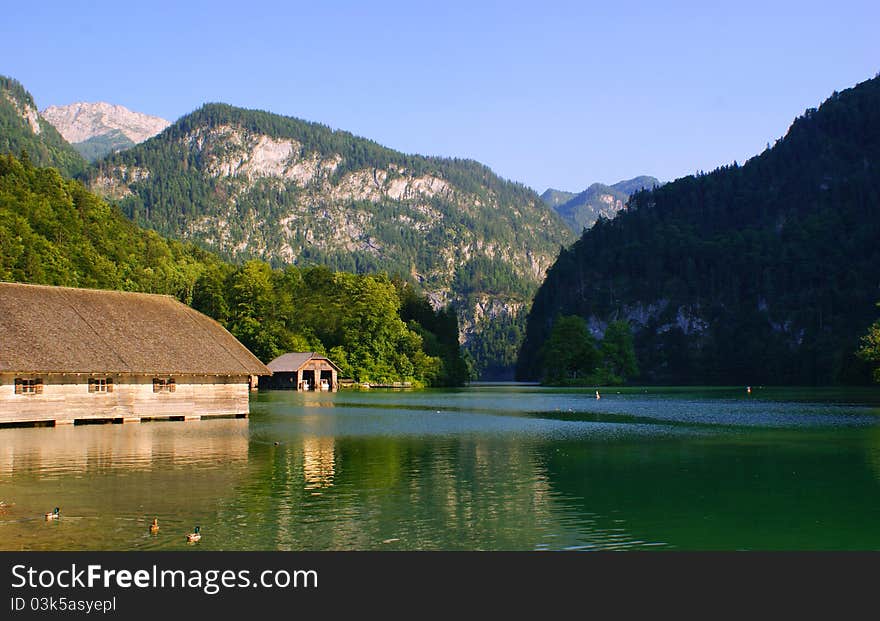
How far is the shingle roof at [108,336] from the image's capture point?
4581cm

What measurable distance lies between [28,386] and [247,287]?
74423 mm

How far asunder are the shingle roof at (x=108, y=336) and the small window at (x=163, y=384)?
1395mm

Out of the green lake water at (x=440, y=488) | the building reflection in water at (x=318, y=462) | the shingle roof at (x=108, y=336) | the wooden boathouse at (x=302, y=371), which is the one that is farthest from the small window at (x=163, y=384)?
A: the wooden boathouse at (x=302, y=371)

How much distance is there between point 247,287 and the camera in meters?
120

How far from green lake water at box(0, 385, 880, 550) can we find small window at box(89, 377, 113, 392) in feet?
8.44

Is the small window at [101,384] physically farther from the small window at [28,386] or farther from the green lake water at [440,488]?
the small window at [28,386]

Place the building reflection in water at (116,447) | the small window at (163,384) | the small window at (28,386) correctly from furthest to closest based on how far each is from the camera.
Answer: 1. the small window at (163,384)
2. the small window at (28,386)
3. the building reflection in water at (116,447)

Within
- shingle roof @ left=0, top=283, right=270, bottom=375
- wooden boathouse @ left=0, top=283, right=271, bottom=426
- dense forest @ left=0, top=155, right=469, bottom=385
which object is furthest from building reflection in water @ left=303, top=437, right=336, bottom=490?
dense forest @ left=0, top=155, right=469, bottom=385

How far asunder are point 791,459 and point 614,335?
456 feet

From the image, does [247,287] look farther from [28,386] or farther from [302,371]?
[28,386]

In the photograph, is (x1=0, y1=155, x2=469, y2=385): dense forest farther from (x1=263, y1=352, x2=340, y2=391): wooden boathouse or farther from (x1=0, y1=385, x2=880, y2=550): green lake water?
(x1=0, y1=385, x2=880, y2=550): green lake water

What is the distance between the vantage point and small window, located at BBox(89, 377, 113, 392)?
48.4 m

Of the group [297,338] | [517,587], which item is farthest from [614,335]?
[517,587]

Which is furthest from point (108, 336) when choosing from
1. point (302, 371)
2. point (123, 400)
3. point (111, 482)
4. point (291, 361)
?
point (291, 361)
